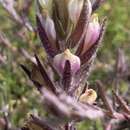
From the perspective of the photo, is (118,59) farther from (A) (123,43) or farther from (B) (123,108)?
(A) (123,43)

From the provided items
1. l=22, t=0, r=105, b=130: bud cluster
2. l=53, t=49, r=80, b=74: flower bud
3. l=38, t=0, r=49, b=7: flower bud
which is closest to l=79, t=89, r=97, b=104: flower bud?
l=22, t=0, r=105, b=130: bud cluster

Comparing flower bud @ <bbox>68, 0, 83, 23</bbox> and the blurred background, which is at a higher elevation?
the blurred background

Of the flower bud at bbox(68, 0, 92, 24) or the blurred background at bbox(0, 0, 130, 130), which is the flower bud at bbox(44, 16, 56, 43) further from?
the blurred background at bbox(0, 0, 130, 130)

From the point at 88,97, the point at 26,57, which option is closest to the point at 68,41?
the point at 88,97

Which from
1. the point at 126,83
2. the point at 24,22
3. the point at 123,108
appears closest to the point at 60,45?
the point at 123,108

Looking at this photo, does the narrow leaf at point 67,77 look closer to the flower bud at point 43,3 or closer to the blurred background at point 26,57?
the flower bud at point 43,3

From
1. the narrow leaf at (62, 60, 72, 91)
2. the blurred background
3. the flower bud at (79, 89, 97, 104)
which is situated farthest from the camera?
the blurred background

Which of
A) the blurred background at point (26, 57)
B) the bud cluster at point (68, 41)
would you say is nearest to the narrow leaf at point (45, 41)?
the bud cluster at point (68, 41)
